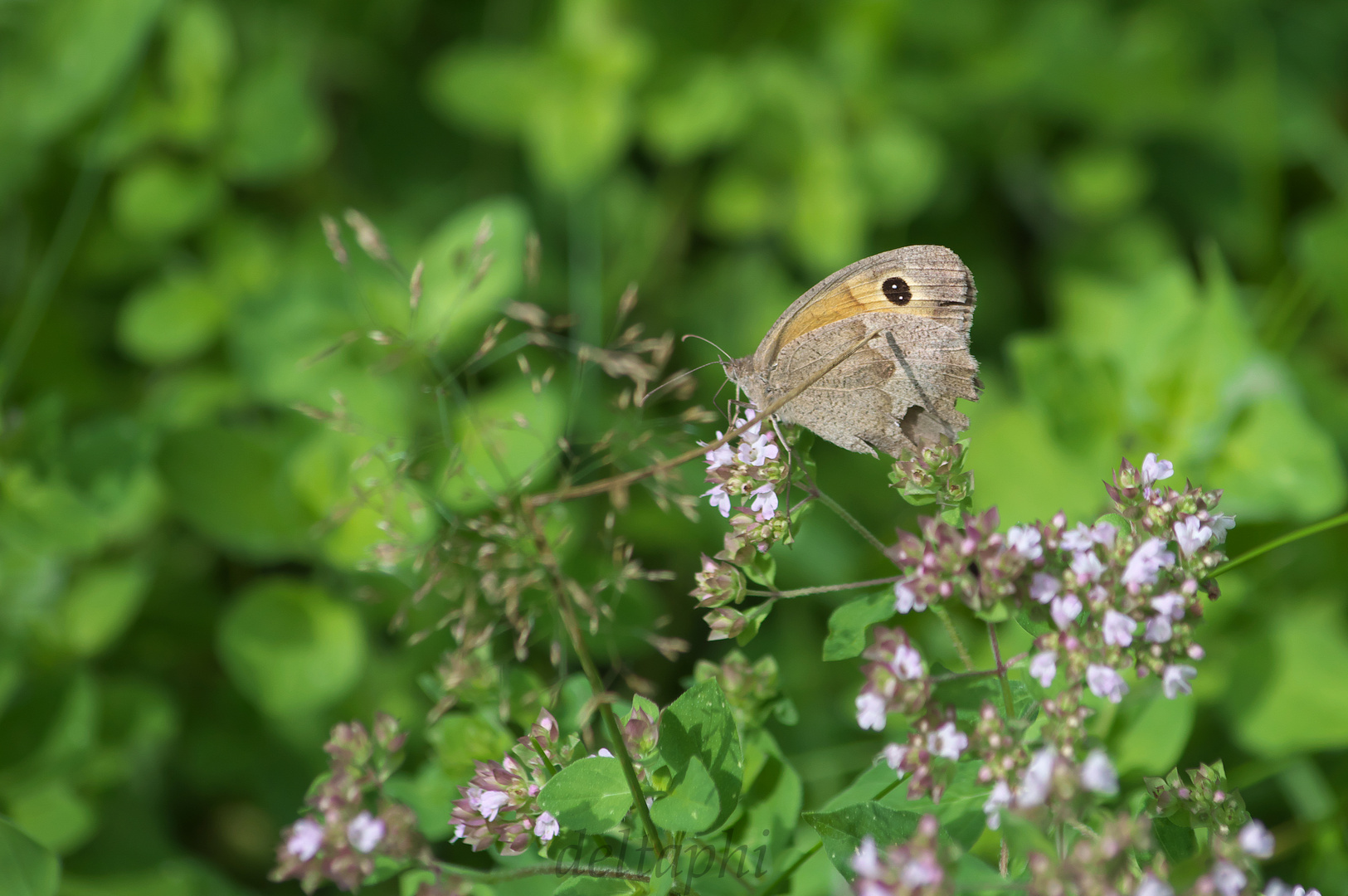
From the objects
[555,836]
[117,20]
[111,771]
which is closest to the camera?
[555,836]

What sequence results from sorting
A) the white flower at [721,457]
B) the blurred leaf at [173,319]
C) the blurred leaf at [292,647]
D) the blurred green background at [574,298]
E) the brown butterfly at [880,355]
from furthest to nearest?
the blurred leaf at [173,319]
the blurred green background at [574,298]
the blurred leaf at [292,647]
the brown butterfly at [880,355]
the white flower at [721,457]

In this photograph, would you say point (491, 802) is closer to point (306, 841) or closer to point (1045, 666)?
point (306, 841)

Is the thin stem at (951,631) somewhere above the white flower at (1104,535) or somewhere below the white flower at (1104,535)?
below

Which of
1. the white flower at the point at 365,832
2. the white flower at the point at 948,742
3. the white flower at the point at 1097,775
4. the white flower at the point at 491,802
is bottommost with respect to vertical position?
the white flower at the point at 365,832

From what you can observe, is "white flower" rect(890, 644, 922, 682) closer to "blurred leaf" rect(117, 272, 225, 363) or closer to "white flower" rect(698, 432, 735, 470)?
"white flower" rect(698, 432, 735, 470)

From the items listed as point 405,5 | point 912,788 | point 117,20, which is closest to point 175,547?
Answer: point 117,20

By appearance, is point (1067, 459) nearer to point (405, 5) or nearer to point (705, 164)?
point (705, 164)

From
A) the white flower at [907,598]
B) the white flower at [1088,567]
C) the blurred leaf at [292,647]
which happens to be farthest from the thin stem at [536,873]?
the blurred leaf at [292,647]

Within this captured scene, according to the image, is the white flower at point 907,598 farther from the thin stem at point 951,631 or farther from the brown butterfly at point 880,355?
the brown butterfly at point 880,355
